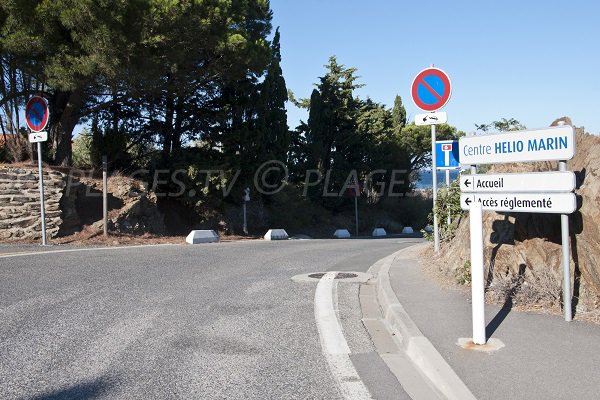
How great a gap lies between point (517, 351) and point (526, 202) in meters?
1.39

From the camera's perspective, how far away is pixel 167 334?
18.6 feet

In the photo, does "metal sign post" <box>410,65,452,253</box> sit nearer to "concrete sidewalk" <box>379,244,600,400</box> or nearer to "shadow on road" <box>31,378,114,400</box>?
"concrete sidewalk" <box>379,244,600,400</box>

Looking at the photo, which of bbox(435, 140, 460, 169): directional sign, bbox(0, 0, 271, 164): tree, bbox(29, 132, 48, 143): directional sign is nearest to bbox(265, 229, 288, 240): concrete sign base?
bbox(0, 0, 271, 164): tree

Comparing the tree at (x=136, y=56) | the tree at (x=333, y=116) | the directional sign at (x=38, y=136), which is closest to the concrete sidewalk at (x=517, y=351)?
the directional sign at (x=38, y=136)

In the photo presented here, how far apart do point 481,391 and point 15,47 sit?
14591 mm

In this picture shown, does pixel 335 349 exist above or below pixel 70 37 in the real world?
below

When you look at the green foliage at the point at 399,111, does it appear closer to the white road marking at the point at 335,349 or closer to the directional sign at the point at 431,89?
the directional sign at the point at 431,89

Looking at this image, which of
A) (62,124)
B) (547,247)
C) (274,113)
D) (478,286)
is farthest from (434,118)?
(274,113)

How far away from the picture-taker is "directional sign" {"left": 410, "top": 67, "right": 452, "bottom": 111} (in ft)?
30.3

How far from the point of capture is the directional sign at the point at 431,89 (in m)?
9.24

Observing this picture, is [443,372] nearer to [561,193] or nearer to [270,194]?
[561,193]

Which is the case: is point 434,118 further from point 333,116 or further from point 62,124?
point 333,116

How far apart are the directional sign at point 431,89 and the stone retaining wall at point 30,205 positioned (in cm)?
1030

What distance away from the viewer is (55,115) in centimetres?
1817
